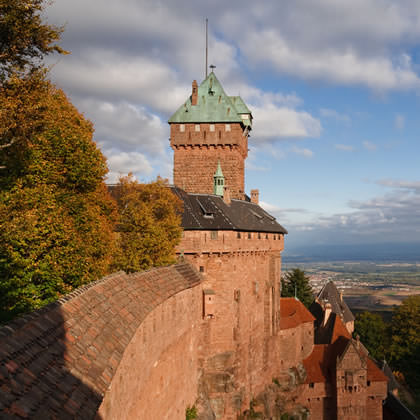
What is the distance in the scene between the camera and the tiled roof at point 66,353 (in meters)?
4.77

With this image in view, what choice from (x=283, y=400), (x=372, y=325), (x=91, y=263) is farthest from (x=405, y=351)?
(x=91, y=263)

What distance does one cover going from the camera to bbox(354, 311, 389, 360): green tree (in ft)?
194

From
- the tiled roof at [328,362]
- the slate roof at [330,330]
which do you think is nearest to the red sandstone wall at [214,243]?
the tiled roof at [328,362]

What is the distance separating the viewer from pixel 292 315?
4188 cm

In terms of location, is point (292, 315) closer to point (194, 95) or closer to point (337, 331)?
point (337, 331)

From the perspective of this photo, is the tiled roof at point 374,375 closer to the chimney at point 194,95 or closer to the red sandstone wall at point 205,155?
the red sandstone wall at point 205,155

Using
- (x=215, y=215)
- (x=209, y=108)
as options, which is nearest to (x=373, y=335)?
(x=209, y=108)

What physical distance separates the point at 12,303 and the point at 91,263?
11.1ft

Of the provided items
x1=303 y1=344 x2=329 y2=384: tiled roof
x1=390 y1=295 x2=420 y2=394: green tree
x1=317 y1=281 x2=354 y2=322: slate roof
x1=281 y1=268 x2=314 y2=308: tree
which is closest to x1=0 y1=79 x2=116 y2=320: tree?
x1=303 y1=344 x2=329 y2=384: tiled roof

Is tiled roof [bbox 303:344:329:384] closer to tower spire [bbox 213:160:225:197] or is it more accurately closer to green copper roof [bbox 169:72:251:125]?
tower spire [bbox 213:160:225:197]

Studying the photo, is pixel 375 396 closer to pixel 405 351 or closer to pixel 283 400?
pixel 283 400

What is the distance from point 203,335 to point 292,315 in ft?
54.6

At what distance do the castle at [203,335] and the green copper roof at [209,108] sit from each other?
103mm

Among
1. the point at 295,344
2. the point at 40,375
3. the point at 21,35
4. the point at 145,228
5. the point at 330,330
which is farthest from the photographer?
the point at 330,330
